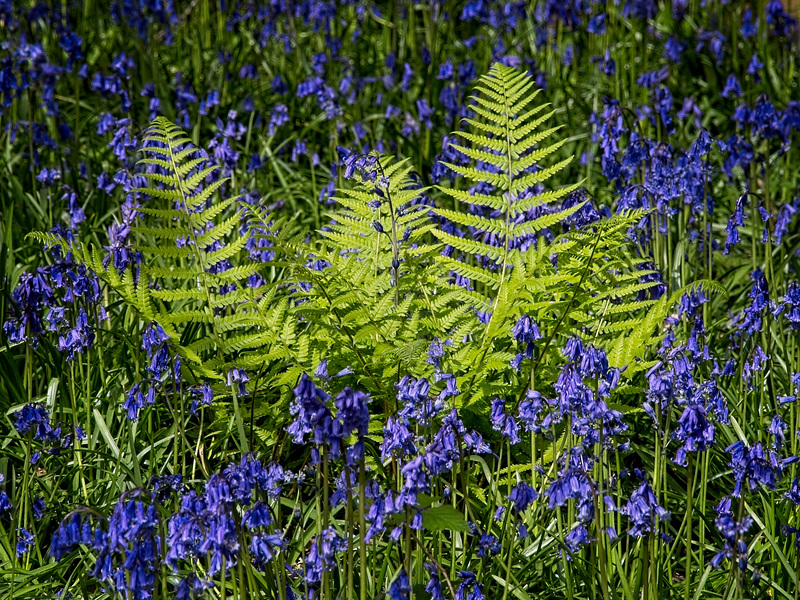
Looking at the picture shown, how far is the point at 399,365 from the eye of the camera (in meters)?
2.77

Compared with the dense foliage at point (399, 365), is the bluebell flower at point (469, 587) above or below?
below

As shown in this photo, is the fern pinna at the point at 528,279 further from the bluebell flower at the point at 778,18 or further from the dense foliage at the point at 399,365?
the bluebell flower at the point at 778,18

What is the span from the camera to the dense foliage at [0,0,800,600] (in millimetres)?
2242

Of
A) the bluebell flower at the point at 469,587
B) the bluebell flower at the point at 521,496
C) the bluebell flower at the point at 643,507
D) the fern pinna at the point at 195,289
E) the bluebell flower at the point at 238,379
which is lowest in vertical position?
the bluebell flower at the point at 469,587

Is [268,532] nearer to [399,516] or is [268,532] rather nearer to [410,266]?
[399,516]

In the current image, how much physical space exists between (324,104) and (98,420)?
289 centimetres

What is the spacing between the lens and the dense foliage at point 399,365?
7.36ft

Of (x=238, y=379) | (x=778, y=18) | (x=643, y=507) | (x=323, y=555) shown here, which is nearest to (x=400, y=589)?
(x=323, y=555)

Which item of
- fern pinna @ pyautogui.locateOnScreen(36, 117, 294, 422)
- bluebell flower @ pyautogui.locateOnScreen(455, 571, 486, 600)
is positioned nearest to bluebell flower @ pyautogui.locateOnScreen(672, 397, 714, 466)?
bluebell flower @ pyautogui.locateOnScreen(455, 571, 486, 600)

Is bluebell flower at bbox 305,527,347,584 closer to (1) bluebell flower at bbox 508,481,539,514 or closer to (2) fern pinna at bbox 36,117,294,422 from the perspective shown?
(1) bluebell flower at bbox 508,481,539,514

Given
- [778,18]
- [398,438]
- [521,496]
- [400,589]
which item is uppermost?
[778,18]

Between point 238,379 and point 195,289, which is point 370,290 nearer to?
point 195,289

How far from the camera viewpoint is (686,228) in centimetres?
459

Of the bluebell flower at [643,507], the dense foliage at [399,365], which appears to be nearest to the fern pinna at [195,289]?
the dense foliage at [399,365]
